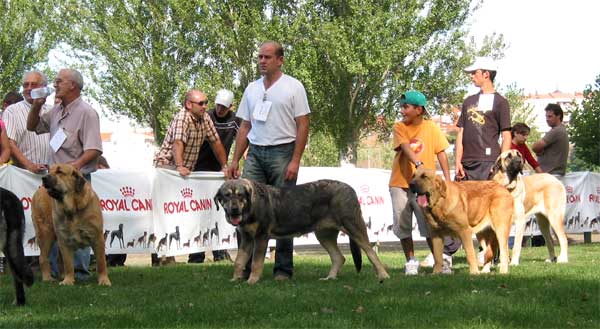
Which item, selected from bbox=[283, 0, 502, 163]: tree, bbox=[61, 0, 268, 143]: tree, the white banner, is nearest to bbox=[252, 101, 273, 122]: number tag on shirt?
the white banner

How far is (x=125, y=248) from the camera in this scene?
37.0 ft

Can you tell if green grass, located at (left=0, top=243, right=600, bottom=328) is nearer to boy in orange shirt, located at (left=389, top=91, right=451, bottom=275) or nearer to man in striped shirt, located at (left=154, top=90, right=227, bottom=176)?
boy in orange shirt, located at (left=389, top=91, right=451, bottom=275)

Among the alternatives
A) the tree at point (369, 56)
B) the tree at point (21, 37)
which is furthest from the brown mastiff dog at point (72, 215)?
the tree at point (21, 37)

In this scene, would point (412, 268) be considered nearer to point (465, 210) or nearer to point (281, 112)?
point (465, 210)

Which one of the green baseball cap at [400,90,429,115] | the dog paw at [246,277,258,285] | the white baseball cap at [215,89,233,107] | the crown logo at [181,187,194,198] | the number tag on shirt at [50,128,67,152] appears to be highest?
the white baseball cap at [215,89,233,107]

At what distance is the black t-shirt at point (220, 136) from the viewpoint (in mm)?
11727

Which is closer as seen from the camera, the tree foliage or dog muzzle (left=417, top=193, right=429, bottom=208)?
dog muzzle (left=417, top=193, right=429, bottom=208)

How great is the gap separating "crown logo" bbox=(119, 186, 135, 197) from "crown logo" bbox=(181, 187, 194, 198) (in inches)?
31.0

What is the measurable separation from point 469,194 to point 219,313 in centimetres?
358

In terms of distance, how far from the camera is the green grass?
5480mm

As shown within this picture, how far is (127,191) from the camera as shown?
11.4 m

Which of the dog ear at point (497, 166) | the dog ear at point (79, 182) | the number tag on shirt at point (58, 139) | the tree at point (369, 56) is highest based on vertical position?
the tree at point (369, 56)

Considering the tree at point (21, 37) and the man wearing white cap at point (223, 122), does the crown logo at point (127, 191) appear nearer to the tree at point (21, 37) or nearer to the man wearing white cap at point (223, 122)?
the man wearing white cap at point (223, 122)

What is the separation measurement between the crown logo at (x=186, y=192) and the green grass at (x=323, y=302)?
342 centimetres
